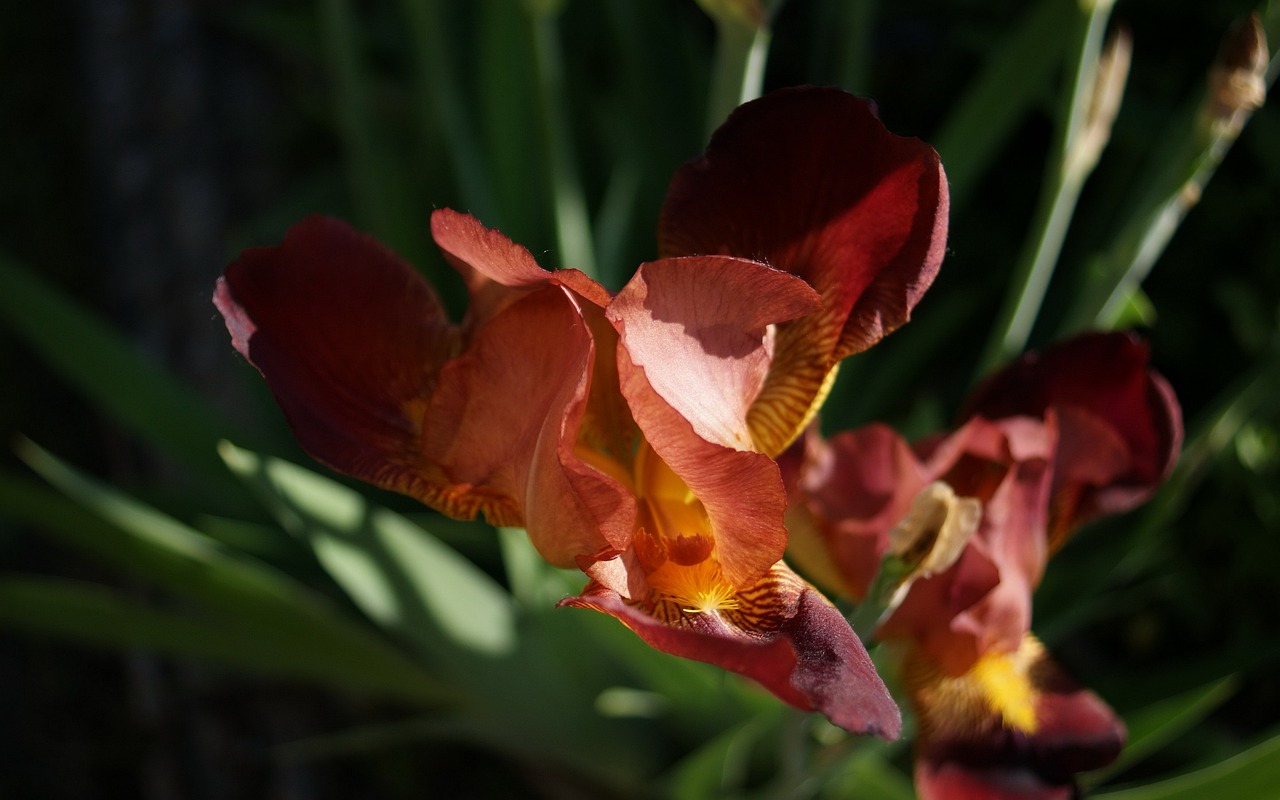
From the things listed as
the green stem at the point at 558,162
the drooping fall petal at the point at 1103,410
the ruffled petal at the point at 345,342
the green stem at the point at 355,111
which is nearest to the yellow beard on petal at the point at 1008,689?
the drooping fall petal at the point at 1103,410

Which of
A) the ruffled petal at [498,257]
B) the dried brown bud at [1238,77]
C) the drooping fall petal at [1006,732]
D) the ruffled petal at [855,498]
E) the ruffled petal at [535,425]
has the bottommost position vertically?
the drooping fall petal at [1006,732]

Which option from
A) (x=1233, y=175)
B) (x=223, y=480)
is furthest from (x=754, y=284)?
(x=1233, y=175)

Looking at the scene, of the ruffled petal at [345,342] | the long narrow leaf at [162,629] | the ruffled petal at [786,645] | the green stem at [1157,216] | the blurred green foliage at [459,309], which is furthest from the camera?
the long narrow leaf at [162,629]

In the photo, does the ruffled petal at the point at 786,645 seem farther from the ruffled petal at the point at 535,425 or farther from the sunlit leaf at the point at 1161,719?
the sunlit leaf at the point at 1161,719

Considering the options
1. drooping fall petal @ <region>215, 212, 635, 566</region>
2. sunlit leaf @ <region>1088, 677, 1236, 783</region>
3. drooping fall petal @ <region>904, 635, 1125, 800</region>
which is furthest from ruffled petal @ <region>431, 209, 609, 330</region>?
sunlit leaf @ <region>1088, 677, 1236, 783</region>

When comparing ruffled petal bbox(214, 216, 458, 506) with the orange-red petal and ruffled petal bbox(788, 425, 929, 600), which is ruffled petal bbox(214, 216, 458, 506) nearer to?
the orange-red petal

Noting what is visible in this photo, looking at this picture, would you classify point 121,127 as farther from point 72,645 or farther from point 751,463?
point 751,463

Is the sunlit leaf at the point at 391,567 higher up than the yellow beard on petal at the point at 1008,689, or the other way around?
the yellow beard on petal at the point at 1008,689
